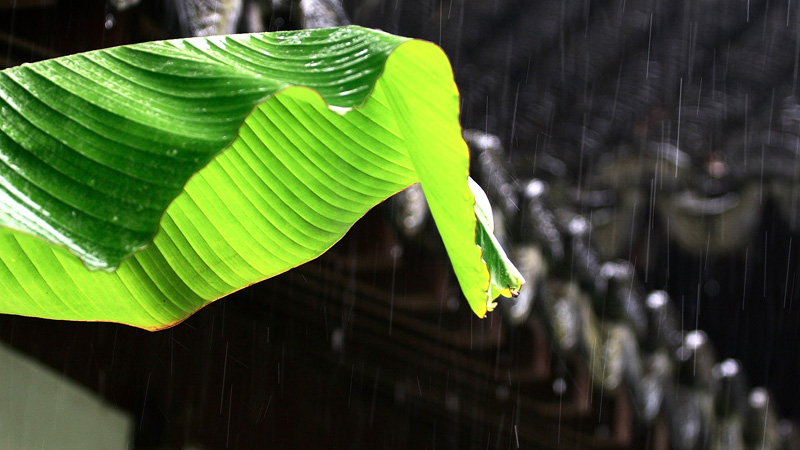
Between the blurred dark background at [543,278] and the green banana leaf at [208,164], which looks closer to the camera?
the green banana leaf at [208,164]

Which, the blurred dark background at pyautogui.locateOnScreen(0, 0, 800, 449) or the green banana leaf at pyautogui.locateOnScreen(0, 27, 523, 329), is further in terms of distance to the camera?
the blurred dark background at pyautogui.locateOnScreen(0, 0, 800, 449)

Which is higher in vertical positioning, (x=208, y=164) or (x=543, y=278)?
(x=208, y=164)

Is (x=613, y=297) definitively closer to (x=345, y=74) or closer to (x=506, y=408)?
(x=506, y=408)


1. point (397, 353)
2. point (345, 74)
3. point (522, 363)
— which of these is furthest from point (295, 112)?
point (397, 353)

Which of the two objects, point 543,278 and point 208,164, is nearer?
point 208,164
